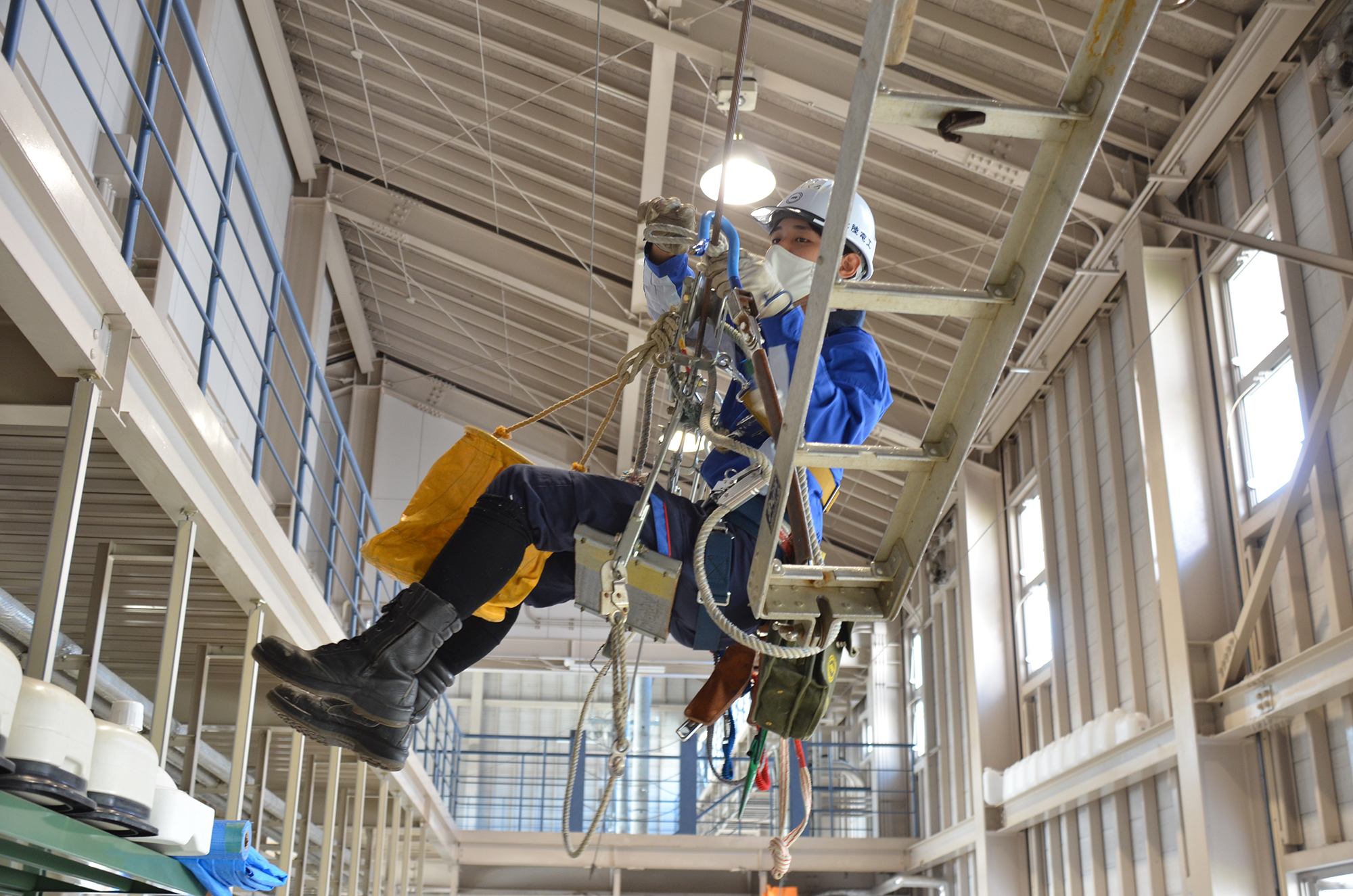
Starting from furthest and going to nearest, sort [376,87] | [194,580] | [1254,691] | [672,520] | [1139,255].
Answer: [376,87], [1139,255], [1254,691], [194,580], [672,520]

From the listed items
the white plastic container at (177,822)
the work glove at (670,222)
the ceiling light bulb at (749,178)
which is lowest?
the white plastic container at (177,822)

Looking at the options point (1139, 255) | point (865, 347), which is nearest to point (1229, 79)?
point (1139, 255)

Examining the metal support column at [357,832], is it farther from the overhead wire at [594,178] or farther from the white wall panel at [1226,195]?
the white wall panel at [1226,195]

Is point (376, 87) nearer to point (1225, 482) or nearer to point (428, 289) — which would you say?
point (428, 289)

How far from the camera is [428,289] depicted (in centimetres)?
1712

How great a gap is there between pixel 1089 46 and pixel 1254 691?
652cm

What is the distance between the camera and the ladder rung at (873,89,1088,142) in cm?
255

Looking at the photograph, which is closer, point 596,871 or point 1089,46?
point 1089,46

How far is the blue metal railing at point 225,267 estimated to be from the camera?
187 inches

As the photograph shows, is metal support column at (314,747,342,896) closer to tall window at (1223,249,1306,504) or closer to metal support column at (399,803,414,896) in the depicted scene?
metal support column at (399,803,414,896)

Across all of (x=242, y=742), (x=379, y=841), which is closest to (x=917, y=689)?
(x=379, y=841)

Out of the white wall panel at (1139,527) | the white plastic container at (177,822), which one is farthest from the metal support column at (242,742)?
the white wall panel at (1139,527)

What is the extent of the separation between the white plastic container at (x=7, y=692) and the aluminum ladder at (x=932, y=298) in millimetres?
1992

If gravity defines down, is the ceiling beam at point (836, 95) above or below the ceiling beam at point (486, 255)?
below
